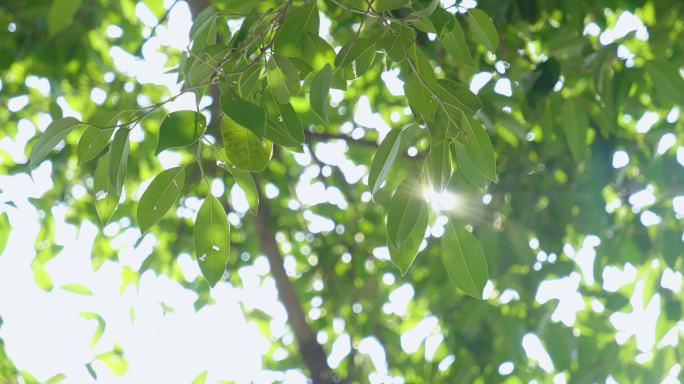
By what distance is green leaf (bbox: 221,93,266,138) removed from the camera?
86 cm

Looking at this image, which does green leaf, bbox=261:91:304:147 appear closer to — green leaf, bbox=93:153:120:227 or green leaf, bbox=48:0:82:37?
green leaf, bbox=93:153:120:227

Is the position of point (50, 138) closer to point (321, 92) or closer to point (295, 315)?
point (321, 92)

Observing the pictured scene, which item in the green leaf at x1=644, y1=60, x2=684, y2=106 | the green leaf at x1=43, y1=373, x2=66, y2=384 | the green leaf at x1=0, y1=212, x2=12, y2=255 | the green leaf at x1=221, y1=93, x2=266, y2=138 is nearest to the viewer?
the green leaf at x1=221, y1=93, x2=266, y2=138

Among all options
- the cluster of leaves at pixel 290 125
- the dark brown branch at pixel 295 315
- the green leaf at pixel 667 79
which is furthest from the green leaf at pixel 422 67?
the dark brown branch at pixel 295 315

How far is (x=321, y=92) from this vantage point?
3.06 feet

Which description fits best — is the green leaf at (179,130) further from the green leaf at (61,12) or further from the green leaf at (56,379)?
the green leaf at (56,379)

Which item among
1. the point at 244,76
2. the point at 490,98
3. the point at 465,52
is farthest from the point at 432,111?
the point at 490,98

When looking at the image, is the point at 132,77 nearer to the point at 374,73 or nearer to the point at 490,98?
the point at 374,73

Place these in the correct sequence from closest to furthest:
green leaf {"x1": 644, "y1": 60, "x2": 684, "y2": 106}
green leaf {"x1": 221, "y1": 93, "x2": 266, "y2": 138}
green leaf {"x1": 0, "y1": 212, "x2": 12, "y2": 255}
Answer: green leaf {"x1": 221, "y1": 93, "x2": 266, "y2": 138}, green leaf {"x1": 644, "y1": 60, "x2": 684, "y2": 106}, green leaf {"x1": 0, "y1": 212, "x2": 12, "y2": 255}

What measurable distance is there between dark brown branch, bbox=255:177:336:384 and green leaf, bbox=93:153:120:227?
1179 millimetres

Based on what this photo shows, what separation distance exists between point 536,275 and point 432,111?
99 cm

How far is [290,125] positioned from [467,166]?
0.21 meters

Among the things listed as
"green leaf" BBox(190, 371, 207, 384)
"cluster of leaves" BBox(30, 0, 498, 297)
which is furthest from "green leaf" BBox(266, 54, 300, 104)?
"green leaf" BBox(190, 371, 207, 384)

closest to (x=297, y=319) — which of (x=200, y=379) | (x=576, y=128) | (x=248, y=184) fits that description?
(x=200, y=379)
